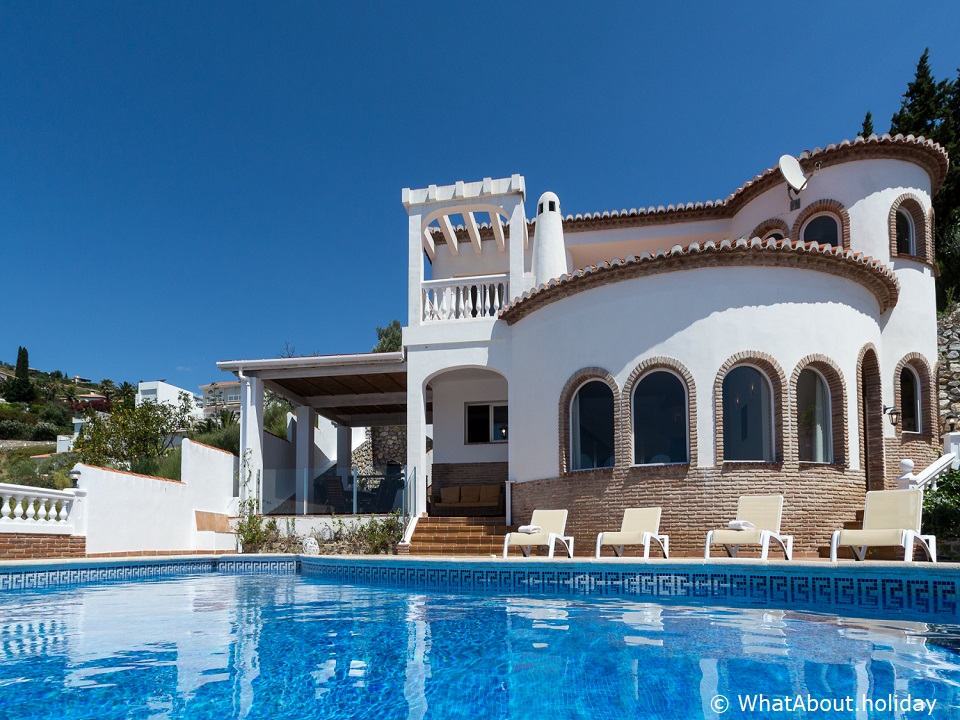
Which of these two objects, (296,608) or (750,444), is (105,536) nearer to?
(296,608)

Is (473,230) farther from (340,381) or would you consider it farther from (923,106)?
(923,106)

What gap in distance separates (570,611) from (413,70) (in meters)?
25.1

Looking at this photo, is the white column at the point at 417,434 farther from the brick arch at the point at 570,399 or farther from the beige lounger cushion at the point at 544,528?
the beige lounger cushion at the point at 544,528

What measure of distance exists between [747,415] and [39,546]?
1221 cm

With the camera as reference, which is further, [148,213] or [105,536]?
[148,213]

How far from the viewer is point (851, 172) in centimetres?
1608

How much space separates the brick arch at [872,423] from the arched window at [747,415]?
2470mm

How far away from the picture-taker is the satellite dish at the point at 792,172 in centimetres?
1569

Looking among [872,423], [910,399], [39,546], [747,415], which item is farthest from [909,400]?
[39,546]

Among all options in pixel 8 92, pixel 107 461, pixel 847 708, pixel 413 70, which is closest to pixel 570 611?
pixel 847 708

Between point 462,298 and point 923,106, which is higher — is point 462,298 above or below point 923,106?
below

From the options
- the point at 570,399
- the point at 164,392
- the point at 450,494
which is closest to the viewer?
the point at 570,399

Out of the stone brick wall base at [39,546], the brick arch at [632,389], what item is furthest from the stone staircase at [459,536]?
the stone brick wall base at [39,546]

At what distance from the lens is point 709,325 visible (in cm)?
1277
